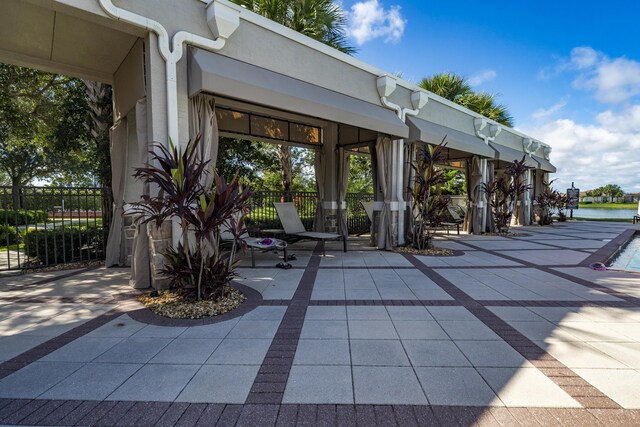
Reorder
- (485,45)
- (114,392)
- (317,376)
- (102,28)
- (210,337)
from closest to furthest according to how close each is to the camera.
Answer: (114,392) → (317,376) → (210,337) → (102,28) → (485,45)

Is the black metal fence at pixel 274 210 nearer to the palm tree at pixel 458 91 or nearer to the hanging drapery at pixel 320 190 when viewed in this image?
the hanging drapery at pixel 320 190

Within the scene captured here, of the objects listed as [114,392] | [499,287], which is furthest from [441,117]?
[114,392]

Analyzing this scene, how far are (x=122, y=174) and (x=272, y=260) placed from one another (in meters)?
3.28

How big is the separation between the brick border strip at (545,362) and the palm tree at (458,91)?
11.9 metres

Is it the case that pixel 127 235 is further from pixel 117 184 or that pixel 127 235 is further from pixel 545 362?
pixel 545 362

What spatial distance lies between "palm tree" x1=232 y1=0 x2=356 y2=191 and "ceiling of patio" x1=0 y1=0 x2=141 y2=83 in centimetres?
433

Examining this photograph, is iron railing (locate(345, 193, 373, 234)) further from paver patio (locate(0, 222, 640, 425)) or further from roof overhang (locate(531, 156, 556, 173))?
roof overhang (locate(531, 156, 556, 173))

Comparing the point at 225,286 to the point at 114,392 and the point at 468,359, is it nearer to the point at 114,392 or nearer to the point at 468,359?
the point at 114,392

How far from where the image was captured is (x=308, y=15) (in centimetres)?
845

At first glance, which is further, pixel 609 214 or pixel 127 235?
pixel 609 214

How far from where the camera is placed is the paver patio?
6.08 feet

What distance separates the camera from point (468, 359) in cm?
246

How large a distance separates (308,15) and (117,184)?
659 cm

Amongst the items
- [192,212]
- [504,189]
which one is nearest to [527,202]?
[504,189]
